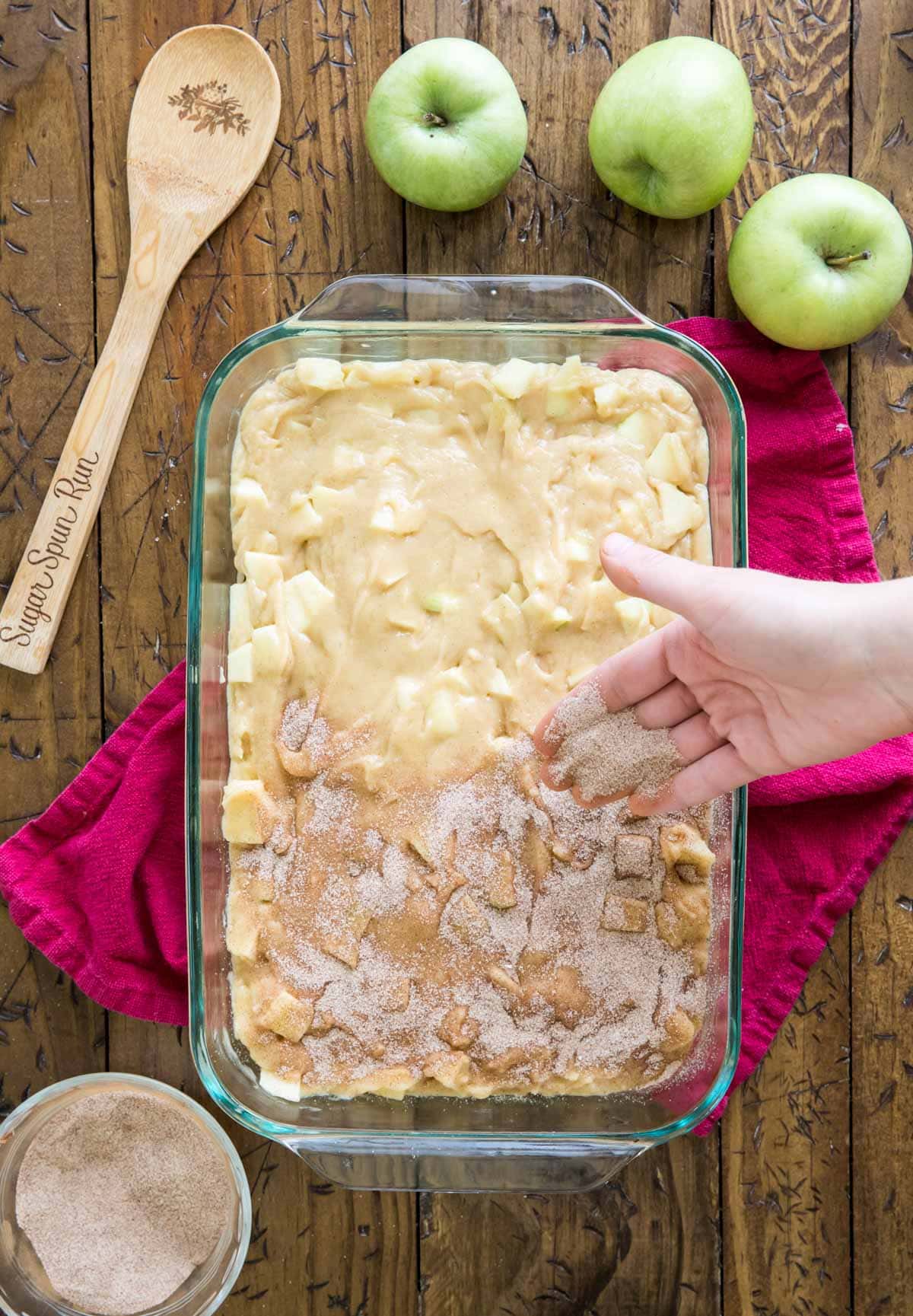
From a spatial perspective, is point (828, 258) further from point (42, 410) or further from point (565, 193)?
point (42, 410)

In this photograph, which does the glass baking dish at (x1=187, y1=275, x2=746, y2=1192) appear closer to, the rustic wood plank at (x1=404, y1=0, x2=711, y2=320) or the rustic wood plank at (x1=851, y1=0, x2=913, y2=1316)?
the rustic wood plank at (x1=404, y1=0, x2=711, y2=320)

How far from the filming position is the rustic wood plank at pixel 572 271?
4.85ft

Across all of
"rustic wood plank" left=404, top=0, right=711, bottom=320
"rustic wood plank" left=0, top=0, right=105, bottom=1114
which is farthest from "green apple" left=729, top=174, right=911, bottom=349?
"rustic wood plank" left=0, top=0, right=105, bottom=1114

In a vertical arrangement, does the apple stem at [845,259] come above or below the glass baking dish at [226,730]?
above

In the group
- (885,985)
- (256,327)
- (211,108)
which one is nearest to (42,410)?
(256,327)

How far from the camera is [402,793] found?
1.34 m

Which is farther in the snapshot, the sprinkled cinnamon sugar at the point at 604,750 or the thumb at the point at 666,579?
the sprinkled cinnamon sugar at the point at 604,750

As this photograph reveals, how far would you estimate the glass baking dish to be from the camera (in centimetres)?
134

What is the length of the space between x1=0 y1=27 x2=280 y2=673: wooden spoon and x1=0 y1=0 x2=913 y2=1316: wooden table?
3cm

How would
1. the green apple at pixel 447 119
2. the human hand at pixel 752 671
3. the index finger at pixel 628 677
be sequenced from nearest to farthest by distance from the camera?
the human hand at pixel 752 671 < the index finger at pixel 628 677 < the green apple at pixel 447 119

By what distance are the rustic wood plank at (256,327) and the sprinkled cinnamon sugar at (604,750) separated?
1.82ft

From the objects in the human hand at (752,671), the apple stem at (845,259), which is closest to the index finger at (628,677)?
the human hand at (752,671)

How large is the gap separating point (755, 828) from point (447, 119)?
1004mm

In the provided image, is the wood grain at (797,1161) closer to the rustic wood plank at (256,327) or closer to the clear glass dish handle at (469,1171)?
the clear glass dish handle at (469,1171)
